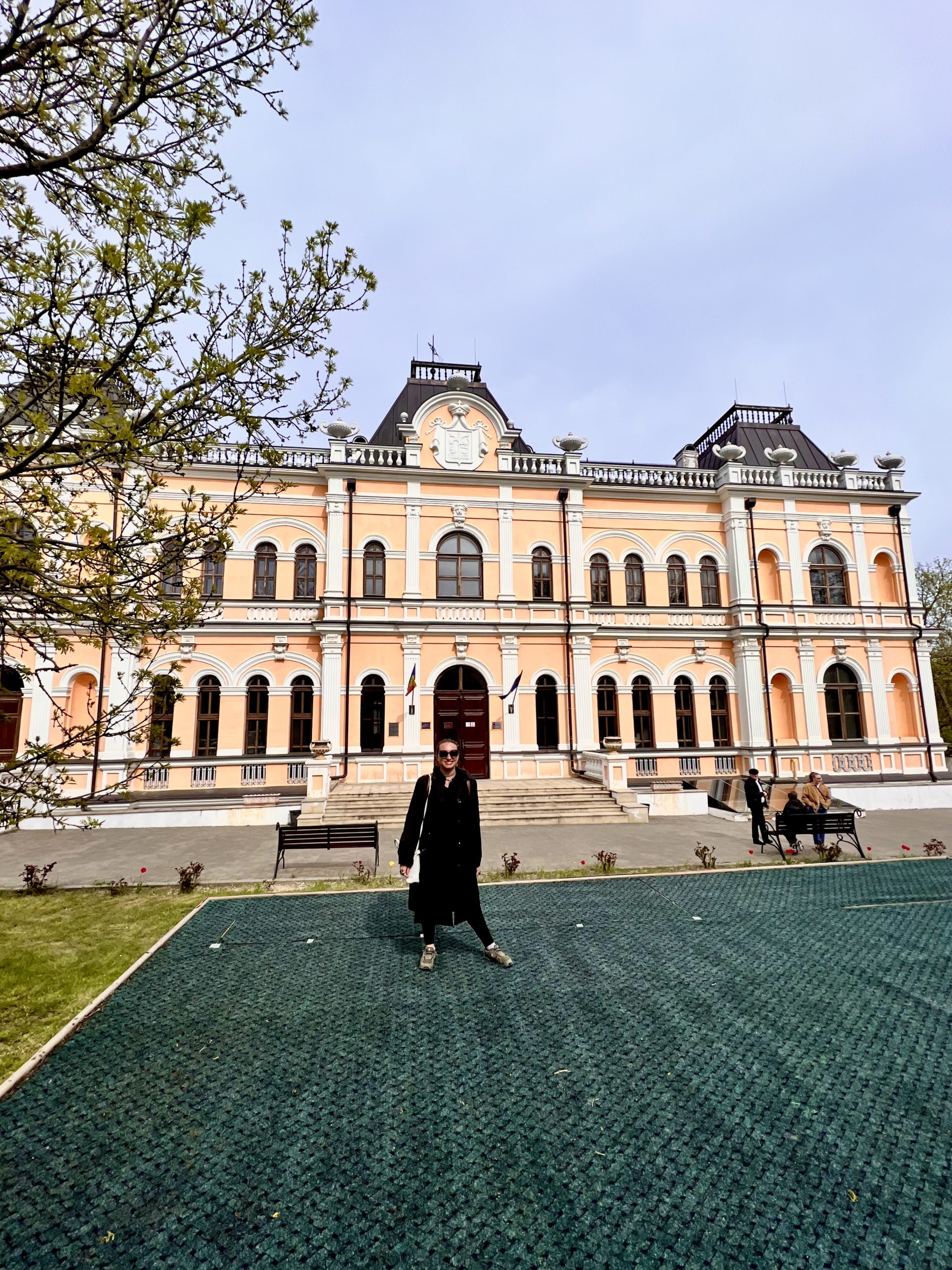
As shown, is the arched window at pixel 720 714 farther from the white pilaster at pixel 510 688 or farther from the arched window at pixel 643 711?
the white pilaster at pixel 510 688

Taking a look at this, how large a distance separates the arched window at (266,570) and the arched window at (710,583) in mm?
14803

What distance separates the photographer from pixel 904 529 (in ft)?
69.1

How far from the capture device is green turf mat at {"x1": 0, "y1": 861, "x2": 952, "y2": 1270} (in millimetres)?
2441

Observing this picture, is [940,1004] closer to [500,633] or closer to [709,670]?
[500,633]

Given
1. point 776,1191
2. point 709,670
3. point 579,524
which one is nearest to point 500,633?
point 579,524

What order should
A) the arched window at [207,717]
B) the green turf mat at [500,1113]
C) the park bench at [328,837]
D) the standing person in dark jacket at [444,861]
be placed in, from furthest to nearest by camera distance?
the arched window at [207,717] → the park bench at [328,837] → the standing person in dark jacket at [444,861] → the green turf mat at [500,1113]

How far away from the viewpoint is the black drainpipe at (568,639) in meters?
17.8

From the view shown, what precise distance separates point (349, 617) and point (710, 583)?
42.2 ft

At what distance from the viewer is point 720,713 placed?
64.7 ft

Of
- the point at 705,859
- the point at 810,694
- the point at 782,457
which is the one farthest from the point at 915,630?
the point at 705,859

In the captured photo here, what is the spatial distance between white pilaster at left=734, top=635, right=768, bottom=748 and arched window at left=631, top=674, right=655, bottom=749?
3191 millimetres

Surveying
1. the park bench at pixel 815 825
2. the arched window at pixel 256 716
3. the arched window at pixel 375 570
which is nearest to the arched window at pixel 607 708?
the arched window at pixel 375 570

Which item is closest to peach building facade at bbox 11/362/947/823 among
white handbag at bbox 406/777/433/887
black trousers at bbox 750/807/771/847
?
black trousers at bbox 750/807/771/847

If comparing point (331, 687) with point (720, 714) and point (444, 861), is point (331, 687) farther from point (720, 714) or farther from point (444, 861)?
point (720, 714)
